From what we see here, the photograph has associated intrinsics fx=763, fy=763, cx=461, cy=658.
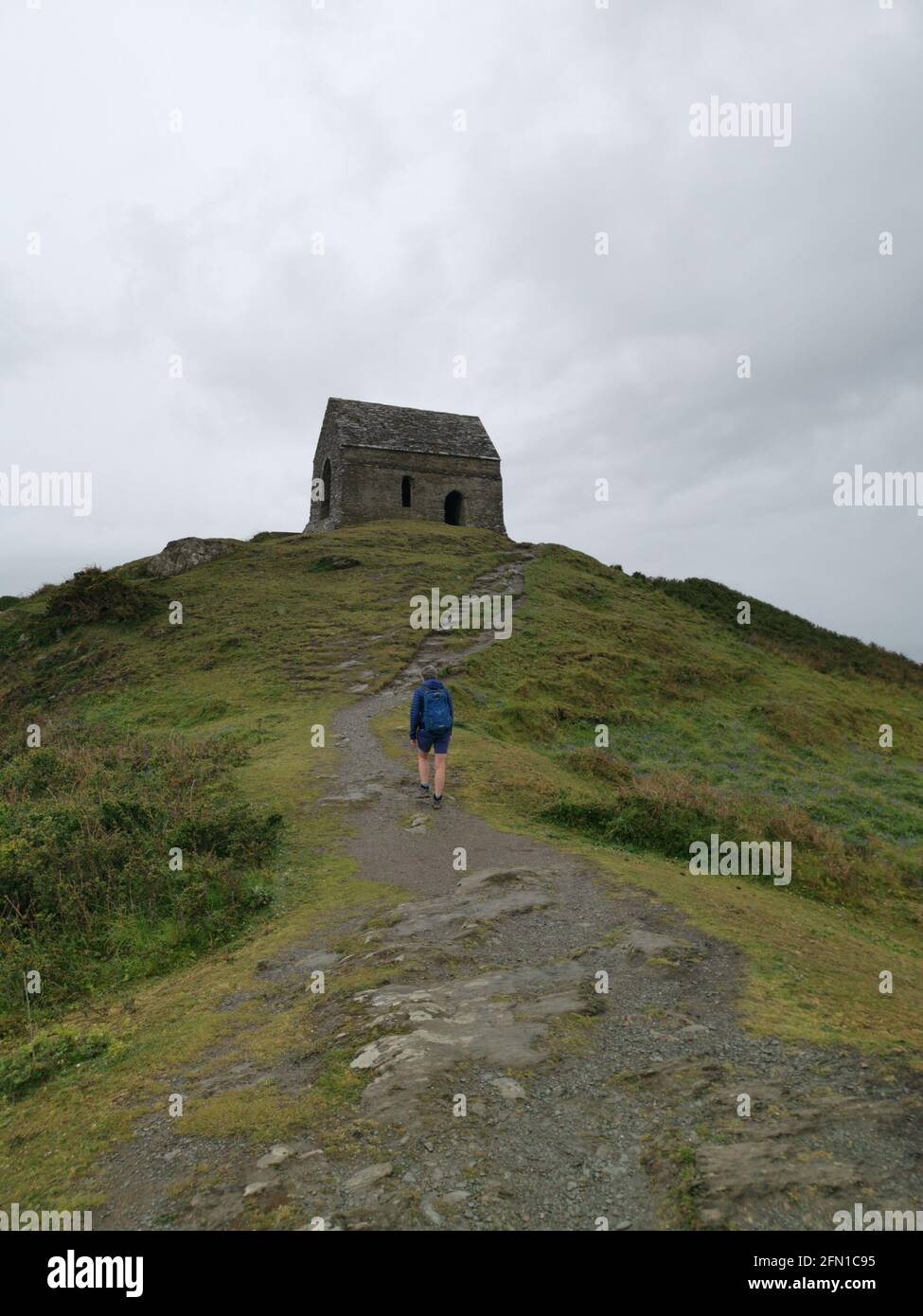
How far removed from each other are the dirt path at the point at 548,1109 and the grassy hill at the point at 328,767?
31.0 inches

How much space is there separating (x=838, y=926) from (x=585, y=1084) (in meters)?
6.28

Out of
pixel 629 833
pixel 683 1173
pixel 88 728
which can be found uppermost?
pixel 88 728

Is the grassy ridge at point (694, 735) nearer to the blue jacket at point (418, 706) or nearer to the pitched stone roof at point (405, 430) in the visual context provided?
the blue jacket at point (418, 706)

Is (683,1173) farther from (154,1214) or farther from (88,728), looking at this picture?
(88,728)

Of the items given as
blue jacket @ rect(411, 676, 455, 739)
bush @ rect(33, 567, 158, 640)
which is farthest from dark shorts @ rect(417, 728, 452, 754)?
bush @ rect(33, 567, 158, 640)

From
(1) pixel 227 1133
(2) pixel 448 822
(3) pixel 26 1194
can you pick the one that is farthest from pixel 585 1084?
(2) pixel 448 822

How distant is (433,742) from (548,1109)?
900 centimetres

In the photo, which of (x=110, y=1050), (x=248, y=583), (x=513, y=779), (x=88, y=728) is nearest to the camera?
(x=110, y=1050)

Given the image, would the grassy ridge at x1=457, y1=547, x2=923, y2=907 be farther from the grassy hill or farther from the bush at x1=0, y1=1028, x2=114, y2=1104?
the bush at x1=0, y1=1028, x2=114, y2=1104

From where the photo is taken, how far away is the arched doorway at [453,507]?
5031cm

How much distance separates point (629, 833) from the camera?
12422 mm

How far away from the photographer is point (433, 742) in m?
13.6

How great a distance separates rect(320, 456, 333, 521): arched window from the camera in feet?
164

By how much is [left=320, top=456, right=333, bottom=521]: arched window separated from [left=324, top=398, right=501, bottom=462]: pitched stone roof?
274 centimetres
